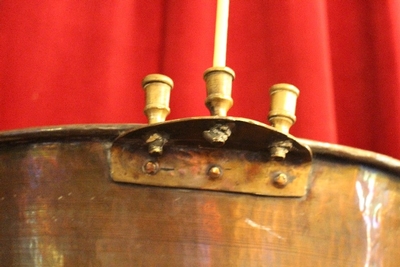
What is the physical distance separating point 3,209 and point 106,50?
1.75ft

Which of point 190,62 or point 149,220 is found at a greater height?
point 190,62

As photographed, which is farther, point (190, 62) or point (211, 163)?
point (190, 62)

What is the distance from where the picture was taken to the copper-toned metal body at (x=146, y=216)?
0.47 metres

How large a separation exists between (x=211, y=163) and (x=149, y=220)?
7cm

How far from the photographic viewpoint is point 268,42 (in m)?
1.03

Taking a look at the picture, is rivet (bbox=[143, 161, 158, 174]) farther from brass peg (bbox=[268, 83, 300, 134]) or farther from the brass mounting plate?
brass peg (bbox=[268, 83, 300, 134])

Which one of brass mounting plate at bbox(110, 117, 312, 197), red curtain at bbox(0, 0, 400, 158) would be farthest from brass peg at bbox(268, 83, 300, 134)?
→ red curtain at bbox(0, 0, 400, 158)

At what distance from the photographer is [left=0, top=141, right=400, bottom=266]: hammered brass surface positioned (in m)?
0.47

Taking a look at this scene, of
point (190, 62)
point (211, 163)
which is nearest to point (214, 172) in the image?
point (211, 163)

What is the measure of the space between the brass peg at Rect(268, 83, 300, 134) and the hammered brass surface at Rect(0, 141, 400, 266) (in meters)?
0.05

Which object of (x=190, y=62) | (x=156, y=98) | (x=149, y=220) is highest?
(x=190, y=62)

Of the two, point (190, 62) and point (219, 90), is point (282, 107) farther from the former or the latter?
point (190, 62)

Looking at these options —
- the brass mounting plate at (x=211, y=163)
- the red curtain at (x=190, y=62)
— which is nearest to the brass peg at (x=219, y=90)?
the brass mounting plate at (x=211, y=163)

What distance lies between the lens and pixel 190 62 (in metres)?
0.98
